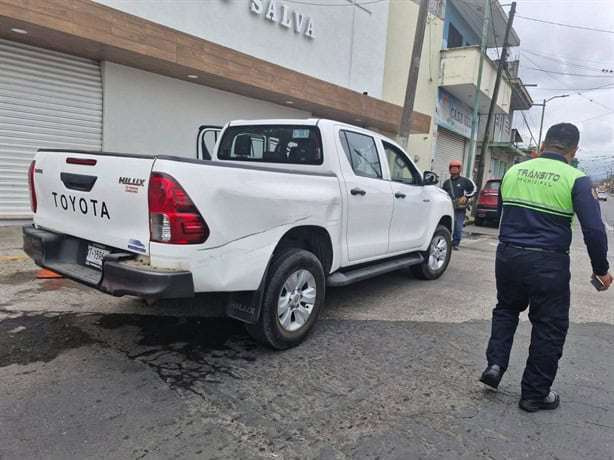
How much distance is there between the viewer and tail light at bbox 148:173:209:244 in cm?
280

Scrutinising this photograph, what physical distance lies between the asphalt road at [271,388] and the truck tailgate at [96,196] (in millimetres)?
959

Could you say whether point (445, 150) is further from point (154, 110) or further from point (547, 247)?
point (547, 247)

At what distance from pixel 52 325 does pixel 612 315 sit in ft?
19.8

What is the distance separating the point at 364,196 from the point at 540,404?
7.68 ft

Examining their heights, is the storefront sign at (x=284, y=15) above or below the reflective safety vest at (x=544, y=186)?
above

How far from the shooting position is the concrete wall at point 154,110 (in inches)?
356

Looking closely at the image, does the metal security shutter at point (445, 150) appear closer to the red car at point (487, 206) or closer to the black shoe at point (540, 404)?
the red car at point (487, 206)

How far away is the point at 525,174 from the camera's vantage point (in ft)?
10.2

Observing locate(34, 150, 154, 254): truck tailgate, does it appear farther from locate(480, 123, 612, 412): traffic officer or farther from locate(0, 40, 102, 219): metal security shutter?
locate(0, 40, 102, 219): metal security shutter

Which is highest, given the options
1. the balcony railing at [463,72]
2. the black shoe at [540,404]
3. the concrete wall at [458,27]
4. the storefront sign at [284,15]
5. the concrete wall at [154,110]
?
the concrete wall at [458,27]

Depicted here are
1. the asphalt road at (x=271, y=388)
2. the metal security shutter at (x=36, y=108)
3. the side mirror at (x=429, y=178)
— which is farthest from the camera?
the metal security shutter at (x=36, y=108)

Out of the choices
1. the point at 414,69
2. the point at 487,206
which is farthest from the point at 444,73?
the point at 414,69

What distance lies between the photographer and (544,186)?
2979 millimetres

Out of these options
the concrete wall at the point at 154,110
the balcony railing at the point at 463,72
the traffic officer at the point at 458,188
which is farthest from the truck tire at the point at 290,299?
the balcony railing at the point at 463,72
